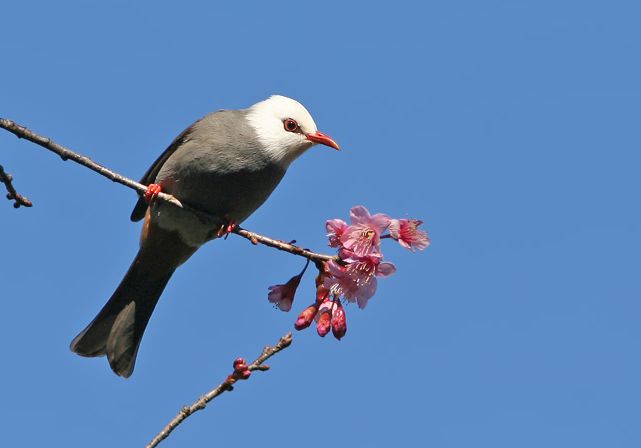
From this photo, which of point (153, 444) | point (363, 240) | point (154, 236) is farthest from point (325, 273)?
point (154, 236)

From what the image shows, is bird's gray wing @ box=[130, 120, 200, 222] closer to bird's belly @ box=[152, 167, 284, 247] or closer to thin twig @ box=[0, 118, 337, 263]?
bird's belly @ box=[152, 167, 284, 247]

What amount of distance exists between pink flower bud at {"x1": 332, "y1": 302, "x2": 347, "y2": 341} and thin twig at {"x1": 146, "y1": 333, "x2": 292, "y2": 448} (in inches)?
22.9

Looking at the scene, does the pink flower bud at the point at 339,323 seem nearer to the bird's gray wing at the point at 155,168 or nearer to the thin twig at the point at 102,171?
the thin twig at the point at 102,171

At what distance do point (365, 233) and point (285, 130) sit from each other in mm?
2401

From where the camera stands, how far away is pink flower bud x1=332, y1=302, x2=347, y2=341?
173 inches

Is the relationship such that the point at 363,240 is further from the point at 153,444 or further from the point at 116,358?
the point at 116,358

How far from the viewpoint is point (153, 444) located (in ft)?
11.1

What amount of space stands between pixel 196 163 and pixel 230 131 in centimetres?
39

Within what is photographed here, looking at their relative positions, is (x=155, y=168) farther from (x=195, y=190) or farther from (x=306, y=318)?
(x=306, y=318)

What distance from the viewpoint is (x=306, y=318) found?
14.4 feet

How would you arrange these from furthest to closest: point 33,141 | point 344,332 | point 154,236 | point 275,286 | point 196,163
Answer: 1. point 154,236
2. point 196,163
3. point 275,286
4. point 344,332
5. point 33,141

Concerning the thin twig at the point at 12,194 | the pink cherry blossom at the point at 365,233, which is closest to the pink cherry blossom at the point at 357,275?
the pink cherry blossom at the point at 365,233

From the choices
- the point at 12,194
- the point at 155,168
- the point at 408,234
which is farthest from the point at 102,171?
the point at 155,168

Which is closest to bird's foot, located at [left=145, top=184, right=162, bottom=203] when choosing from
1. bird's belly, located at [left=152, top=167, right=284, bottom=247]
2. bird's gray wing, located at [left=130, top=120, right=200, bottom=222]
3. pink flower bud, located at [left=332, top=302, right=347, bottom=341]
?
bird's belly, located at [left=152, top=167, right=284, bottom=247]
